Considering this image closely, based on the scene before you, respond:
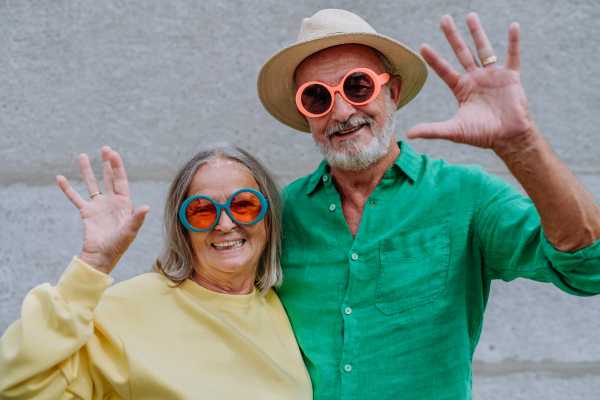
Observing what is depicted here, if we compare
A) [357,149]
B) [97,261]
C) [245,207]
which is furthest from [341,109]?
[97,261]

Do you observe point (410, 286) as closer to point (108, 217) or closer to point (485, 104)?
point (485, 104)

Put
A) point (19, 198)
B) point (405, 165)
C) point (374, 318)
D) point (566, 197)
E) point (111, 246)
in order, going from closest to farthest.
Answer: point (566, 197) → point (111, 246) → point (374, 318) → point (405, 165) → point (19, 198)

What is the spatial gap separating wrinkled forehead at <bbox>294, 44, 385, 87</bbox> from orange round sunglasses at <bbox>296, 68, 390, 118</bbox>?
67 mm

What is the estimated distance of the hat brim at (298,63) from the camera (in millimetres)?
2084

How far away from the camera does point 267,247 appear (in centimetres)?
218

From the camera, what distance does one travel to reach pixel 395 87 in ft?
7.66

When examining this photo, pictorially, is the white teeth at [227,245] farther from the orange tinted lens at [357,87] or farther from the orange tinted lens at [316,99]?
the orange tinted lens at [357,87]

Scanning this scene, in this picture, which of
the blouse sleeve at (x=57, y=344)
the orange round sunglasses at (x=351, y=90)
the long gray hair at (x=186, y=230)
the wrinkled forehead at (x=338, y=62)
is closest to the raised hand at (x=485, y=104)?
the orange round sunglasses at (x=351, y=90)

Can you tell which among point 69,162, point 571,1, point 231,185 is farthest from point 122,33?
point 571,1

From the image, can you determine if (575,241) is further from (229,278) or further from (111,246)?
(111,246)

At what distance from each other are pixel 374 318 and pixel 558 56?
2.54 meters

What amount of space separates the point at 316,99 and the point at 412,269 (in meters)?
0.87

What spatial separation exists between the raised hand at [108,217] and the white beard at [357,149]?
35.0 inches

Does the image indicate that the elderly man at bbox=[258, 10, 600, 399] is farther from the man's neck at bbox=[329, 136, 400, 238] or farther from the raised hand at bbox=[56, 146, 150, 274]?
the raised hand at bbox=[56, 146, 150, 274]
